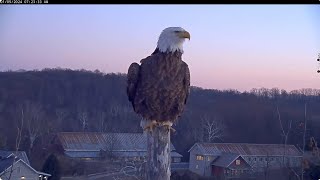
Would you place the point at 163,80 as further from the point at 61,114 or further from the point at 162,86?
the point at 61,114

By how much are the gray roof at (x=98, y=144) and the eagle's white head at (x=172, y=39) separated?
774 inches

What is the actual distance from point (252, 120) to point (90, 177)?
1127 centimetres

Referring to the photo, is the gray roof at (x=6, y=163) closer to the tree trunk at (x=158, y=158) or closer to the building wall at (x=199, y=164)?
the tree trunk at (x=158, y=158)

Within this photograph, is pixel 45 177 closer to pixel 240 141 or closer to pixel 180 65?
pixel 180 65

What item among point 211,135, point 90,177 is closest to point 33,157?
point 90,177

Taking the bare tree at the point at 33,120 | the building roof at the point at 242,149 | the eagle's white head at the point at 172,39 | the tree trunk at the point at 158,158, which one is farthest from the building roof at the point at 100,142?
the tree trunk at the point at 158,158

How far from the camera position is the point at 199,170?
22.4m

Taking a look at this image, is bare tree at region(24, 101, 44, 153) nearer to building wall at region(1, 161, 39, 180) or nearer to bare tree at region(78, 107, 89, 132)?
bare tree at region(78, 107, 89, 132)

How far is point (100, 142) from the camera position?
2372 centimetres

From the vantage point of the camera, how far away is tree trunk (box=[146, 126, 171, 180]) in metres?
2.17

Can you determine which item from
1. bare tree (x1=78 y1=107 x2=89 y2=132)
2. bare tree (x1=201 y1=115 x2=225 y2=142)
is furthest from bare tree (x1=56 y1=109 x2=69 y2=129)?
bare tree (x1=201 y1=115 x2=225 y2=142)

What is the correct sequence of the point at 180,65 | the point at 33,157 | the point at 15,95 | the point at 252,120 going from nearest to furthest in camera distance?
1. the point at 180,65
2. the point at 33,157
3. the point at 252,120
4. the point at 15,95

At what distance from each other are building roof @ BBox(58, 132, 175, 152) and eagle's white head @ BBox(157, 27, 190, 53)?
19.9 metres

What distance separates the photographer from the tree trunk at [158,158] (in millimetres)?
2168
